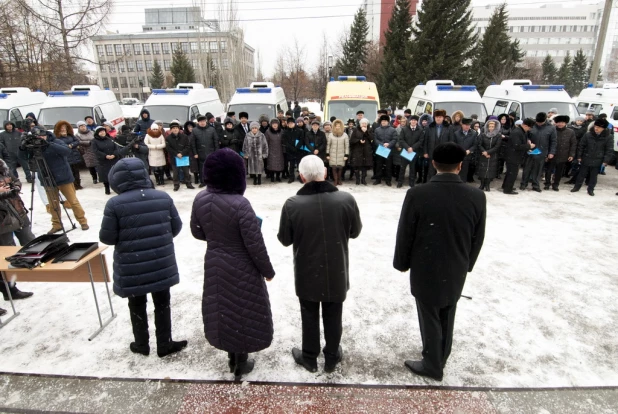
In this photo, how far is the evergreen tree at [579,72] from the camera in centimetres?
4866

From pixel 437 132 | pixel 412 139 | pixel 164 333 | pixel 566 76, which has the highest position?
pixel 566 76

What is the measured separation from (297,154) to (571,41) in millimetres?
95731

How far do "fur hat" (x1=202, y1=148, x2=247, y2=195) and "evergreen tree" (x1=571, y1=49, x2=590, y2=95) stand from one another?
6029 cm

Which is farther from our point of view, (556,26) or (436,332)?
(556,26)

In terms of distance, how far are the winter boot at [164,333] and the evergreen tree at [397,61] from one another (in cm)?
2724

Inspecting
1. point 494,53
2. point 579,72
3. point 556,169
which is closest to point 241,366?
point 556,169

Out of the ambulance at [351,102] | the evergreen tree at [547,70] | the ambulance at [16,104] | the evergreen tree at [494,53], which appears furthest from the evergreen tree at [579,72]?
the ambulance at [16,104]

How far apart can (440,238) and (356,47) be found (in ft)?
124

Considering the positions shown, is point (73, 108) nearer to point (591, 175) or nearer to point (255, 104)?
point (255, 104)

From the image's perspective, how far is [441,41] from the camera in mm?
26547

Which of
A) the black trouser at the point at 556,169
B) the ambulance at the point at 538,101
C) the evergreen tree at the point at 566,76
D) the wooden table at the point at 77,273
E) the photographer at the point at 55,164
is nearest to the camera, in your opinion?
the wooden table at the point at 77,273

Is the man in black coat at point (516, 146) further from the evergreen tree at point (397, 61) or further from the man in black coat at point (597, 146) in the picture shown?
the evergreen tree at point (397, 61)

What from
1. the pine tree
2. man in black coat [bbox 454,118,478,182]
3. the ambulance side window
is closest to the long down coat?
man in black coat [bbox 454,118,478,182]

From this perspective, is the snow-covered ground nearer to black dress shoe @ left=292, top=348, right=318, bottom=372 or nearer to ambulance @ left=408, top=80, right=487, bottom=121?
black dress shoe @ left=292, top=348, right=318, bottom=372
